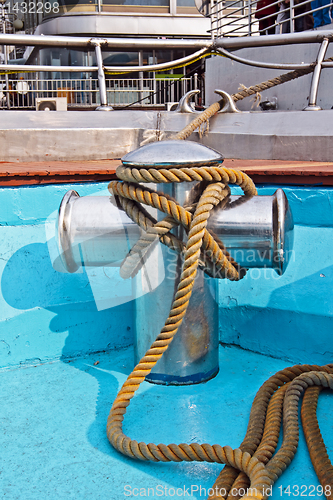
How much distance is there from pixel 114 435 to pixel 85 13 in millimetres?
15182

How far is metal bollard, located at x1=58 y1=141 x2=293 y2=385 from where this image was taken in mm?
1431

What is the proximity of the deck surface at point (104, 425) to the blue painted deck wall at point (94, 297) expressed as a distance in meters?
0.08

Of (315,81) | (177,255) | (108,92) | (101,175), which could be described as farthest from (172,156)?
(108,92)

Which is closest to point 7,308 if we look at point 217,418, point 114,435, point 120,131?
point 114,435

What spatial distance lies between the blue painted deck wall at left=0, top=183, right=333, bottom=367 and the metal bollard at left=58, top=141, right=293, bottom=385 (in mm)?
287

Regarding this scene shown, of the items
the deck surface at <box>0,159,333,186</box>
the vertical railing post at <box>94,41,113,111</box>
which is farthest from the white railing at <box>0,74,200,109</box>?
the deck surface at <box>0,159,333,186</box>

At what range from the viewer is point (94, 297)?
1902 millimetres

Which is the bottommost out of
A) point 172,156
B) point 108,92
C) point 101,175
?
point 101,175

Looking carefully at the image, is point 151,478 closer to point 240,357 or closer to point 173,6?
point 240,357

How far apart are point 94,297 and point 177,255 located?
0.55m

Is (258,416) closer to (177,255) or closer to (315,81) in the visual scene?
(177,255)

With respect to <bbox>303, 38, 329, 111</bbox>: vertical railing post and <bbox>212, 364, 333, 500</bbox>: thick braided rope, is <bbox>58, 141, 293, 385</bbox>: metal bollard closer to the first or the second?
<bbox>212, 364, 333, 500</bbox>: thick braided rope

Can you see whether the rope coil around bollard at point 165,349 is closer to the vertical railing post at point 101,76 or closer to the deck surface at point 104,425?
the deck surface at point 104,425

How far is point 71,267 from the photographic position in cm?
155
